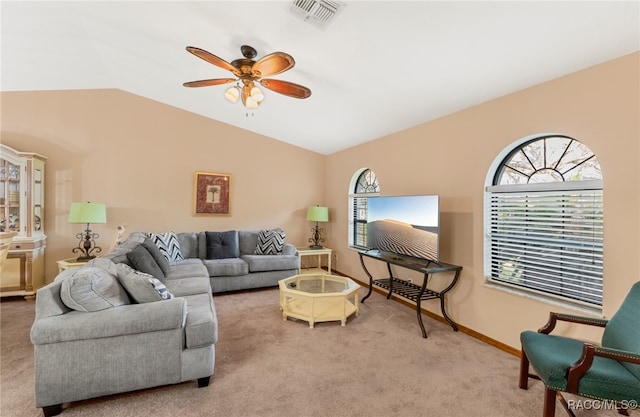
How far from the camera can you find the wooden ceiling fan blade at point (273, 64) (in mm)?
2088

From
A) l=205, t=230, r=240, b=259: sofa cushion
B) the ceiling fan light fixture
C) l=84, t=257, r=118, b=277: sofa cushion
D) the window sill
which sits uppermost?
the ceiling fan light fixture

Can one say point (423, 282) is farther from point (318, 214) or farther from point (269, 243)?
point (269, 243)

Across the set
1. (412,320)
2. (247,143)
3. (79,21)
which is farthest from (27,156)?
(412,320)

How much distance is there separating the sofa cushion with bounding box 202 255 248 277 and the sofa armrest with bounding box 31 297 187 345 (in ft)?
7.10

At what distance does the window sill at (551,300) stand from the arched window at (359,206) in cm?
245

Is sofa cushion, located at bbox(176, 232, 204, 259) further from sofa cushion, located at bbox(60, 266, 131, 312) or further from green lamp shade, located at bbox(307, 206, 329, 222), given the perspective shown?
sofa cushion, located at bbox(60, 266, 131, 312)

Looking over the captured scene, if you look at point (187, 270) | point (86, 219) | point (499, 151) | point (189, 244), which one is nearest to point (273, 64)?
point (499, 151)

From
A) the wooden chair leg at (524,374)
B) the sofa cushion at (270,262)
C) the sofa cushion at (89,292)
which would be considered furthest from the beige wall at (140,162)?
the wooden chair leg at (524,374)

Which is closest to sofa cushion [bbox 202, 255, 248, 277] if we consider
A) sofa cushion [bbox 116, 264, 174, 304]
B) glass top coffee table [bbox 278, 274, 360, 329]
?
glass top coffee table [bbox 278, 274, 360, 329]

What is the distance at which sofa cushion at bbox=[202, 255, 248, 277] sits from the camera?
13.6ft

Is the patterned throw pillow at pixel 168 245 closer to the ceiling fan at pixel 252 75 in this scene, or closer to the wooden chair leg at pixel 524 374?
the ceiling fan at pixel 252 75

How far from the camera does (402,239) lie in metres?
3.46

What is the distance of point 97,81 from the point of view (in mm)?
4195

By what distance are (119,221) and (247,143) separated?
2.47 m
